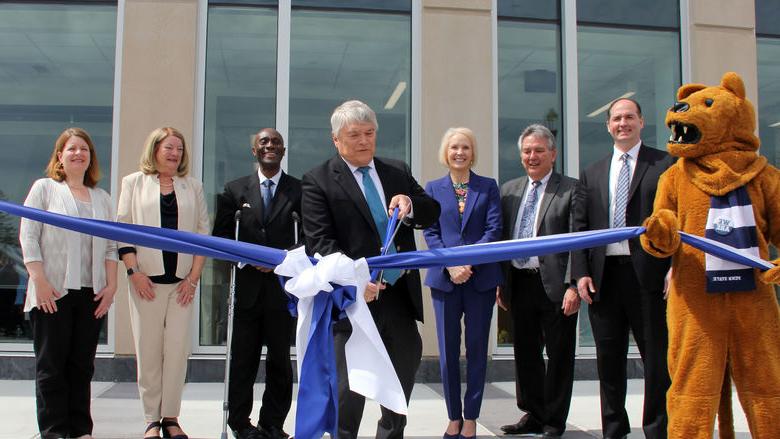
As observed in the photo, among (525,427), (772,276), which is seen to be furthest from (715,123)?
(525,427)

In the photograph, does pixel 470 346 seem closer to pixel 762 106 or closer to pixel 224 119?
pixel 224 119

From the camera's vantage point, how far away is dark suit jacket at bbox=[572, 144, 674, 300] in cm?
394

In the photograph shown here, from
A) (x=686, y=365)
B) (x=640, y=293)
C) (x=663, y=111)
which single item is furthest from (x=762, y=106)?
(x=686, y=365)

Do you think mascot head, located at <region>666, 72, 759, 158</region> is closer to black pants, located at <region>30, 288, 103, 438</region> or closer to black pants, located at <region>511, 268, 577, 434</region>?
black pants, located at <region>511, 268, 577, 434</region>

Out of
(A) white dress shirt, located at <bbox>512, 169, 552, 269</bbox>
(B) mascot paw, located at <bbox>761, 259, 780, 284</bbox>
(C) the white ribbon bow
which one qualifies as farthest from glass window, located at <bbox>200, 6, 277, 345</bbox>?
(B) mascot paw, located at <bbox>761, 259, 780, 284</bbox>

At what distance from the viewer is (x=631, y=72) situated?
791 cm

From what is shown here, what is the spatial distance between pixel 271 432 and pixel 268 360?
0.45m

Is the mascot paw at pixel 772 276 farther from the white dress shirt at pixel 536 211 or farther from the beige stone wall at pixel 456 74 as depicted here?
the beige stone wall at pixel 456 74

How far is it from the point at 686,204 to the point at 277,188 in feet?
8.40

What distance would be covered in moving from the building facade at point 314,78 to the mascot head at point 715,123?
3807 millimetres

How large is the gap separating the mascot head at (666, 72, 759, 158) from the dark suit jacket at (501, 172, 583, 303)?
96cm

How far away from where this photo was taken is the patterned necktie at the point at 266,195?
15.2ft

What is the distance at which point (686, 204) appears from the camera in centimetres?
336

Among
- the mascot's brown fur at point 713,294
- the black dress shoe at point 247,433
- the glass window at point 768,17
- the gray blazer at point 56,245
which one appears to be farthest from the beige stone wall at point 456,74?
the mascot's brown fur at point 713,294
